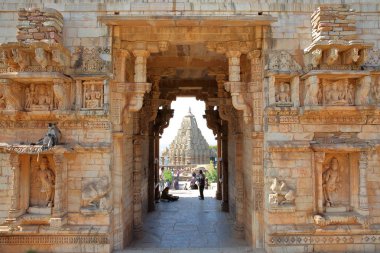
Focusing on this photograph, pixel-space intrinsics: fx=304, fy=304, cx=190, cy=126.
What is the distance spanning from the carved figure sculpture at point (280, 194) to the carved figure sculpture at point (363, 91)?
2193 mm

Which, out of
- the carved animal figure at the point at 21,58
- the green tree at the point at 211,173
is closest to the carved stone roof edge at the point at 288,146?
the carved animal figure at the point at 21,58

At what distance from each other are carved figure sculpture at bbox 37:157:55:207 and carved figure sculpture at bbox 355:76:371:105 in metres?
6.24

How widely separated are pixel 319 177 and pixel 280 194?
86 cm

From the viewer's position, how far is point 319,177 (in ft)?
19.7

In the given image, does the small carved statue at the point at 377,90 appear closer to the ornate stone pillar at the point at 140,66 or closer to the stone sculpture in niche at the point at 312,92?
the stone sculpture in niche at the point at 312,92

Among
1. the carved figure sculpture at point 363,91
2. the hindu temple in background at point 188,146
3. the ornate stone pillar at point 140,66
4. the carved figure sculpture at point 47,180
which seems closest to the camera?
the carved figure sculpture at point 363,91

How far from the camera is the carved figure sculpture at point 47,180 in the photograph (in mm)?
6000

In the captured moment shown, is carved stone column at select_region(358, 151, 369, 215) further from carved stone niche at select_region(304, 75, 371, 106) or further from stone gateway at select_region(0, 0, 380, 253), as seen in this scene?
carved stone niche at select_region(304, 75, 371, 106)

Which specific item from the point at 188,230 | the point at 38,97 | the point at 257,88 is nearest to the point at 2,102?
the point at 38,97

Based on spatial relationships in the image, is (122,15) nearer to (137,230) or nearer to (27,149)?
(27,149)

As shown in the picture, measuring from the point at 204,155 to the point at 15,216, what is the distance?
22.0 meters

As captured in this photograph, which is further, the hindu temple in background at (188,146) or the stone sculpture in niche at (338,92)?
the hindu temple in background at (188,146)

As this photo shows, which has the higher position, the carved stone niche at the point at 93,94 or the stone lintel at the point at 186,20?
the stone lintel at the point at 186,20

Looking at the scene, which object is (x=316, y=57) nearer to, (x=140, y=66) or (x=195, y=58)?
(x=195, y=58)
